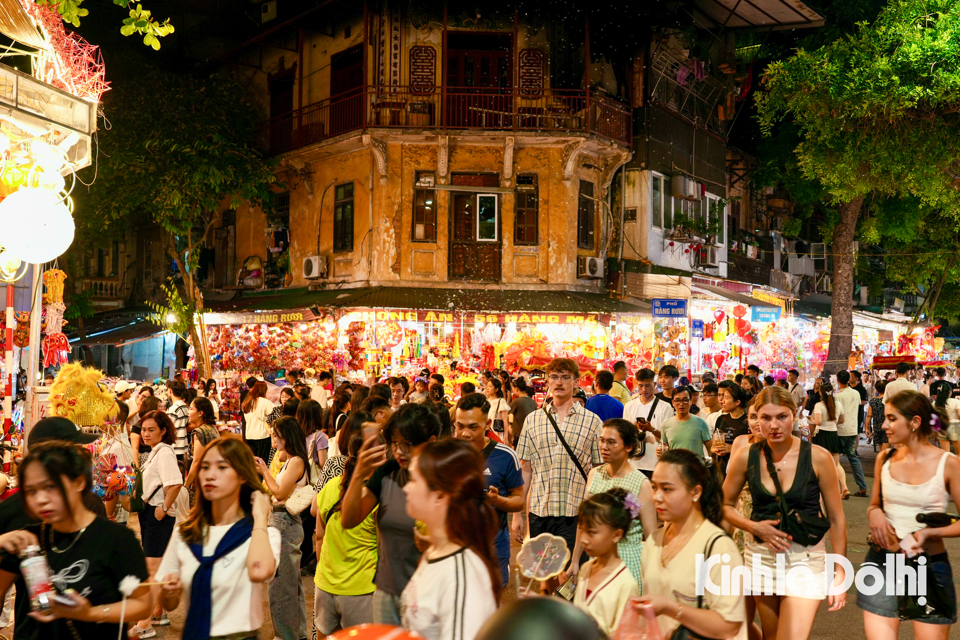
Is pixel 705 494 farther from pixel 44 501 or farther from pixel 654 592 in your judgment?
pixel 44 501

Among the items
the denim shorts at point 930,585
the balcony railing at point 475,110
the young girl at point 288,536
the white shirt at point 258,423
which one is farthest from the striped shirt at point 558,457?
the balcony railing at point 475,110

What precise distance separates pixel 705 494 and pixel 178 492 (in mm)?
4248

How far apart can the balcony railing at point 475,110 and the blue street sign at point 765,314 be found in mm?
6283

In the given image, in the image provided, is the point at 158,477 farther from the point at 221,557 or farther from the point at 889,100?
the point at 889,100

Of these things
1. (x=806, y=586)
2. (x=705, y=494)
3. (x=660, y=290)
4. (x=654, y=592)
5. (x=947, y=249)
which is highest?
(x=947, y=249)

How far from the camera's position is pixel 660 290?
2045cm

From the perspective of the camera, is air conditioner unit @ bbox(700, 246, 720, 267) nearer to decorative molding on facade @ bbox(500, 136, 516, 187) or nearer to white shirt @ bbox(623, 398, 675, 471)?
decorative molding on facade @ bbox(500, 136, 516, 187)

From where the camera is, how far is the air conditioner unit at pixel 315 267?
66.4 ft

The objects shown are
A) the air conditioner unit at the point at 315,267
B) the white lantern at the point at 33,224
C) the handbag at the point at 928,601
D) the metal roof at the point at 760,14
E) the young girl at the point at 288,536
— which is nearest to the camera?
the handbag at the point at 928,601

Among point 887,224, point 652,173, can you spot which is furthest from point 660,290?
point 887,224

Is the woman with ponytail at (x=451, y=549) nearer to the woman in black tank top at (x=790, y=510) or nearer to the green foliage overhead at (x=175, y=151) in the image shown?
the woman in black tank top at (x=790, y=510)

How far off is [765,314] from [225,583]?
70.5 feet

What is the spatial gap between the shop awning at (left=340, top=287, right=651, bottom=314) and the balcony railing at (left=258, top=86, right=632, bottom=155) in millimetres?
3602

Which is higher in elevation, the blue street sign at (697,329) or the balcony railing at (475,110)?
the balcony railing at (475,110)
